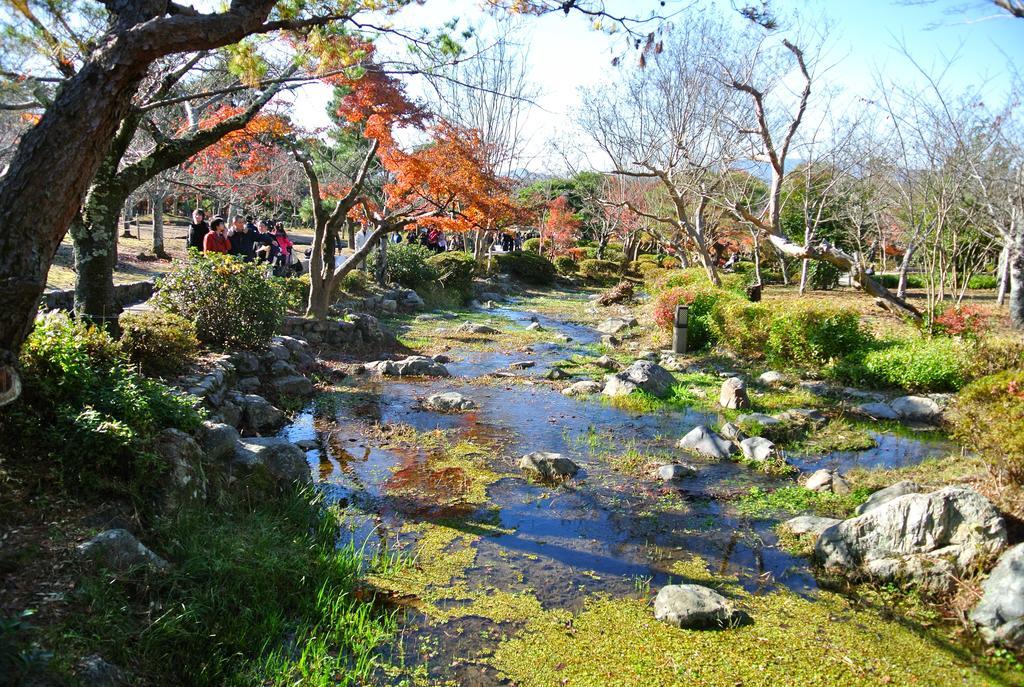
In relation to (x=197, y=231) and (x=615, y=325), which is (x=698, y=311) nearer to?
(x=615, y=325)

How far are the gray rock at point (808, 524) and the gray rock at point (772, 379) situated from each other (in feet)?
16.3

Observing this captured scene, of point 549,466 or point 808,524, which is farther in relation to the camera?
point 549,466

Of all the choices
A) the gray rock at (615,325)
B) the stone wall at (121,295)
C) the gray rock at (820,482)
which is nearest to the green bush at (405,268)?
the gray rock at (615,325)

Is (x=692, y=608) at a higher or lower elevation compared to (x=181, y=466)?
lower

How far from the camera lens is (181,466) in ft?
14.1

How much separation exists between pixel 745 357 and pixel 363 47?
8533 mm

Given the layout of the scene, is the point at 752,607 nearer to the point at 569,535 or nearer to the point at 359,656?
the point at 569,535

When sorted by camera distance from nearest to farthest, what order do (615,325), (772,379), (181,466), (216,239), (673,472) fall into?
(181,466), (673,472), (772,379), (216,239), (615,325)

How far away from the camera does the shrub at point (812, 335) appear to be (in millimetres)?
10477

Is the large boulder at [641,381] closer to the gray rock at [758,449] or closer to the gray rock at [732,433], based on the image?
the gray rock at [732,433]

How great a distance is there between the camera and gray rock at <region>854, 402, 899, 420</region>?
8.55m

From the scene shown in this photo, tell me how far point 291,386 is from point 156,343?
2.33m

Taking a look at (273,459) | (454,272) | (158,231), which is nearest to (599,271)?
(454,272)

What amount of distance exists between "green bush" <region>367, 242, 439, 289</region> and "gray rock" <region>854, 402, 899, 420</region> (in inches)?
497
